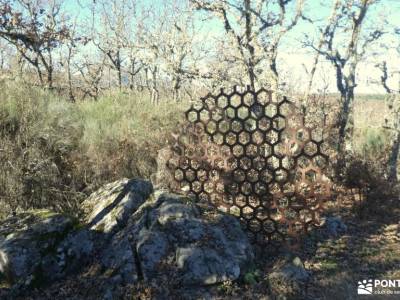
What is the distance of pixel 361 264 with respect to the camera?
17.5 ft

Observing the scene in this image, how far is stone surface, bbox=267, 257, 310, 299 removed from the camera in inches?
174

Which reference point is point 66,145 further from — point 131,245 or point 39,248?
point 131,245

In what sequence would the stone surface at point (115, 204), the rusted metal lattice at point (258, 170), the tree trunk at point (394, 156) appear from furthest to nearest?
the tree trunk at point (394, 156) < the rusted metal lattice at point (258, 170) < the stone surface at point (115, 204)

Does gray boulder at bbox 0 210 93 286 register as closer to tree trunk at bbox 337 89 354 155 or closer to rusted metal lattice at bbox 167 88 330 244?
rusted metal lattice at bbox 167 88 330 244

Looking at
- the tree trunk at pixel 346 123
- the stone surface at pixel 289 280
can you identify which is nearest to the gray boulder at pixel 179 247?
the stone surface at pixel 289 280

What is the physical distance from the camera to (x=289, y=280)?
15.0 ft

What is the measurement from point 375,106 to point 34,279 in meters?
15.8

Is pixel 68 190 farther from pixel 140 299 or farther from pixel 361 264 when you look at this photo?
pixel 361 264

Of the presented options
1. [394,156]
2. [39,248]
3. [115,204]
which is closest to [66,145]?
[115,204]

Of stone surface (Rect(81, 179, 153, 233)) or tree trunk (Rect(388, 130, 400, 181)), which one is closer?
stone surface (Rect(81, 179, 153, 233))

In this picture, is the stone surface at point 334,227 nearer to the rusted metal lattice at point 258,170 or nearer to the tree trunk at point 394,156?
the rusted metal lattice at point 258,170

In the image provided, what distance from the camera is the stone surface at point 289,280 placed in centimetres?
441

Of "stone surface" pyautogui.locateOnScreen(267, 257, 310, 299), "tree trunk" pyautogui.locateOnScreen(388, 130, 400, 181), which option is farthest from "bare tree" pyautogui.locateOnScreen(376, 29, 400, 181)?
"stone surface" pyautogui.locateOnScreen(267, 257, 310, 299)

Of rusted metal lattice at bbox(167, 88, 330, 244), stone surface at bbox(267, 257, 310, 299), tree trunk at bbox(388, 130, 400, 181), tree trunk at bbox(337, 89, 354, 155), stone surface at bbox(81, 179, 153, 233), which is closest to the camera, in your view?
stone surface at bbox(267, 257, 310, 299)
